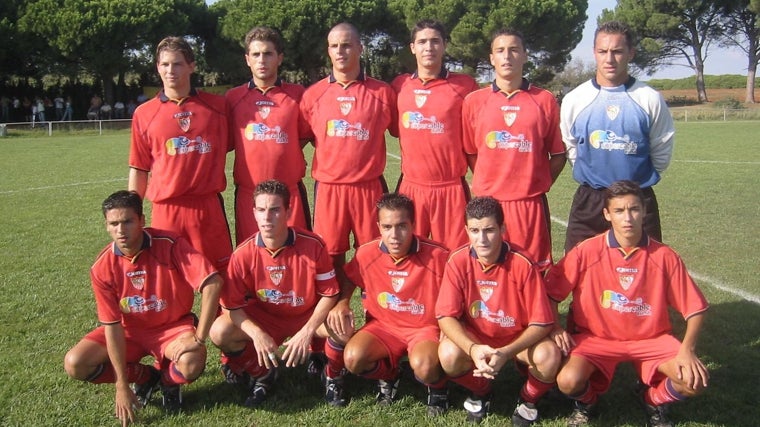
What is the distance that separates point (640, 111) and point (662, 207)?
5487 mm

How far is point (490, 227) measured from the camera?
3.24 m

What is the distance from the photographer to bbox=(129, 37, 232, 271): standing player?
4059 millimetres

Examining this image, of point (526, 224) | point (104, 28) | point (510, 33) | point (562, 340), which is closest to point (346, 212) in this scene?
point (526, 224)

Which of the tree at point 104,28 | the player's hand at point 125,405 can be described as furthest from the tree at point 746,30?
the player's hand at point 125,405

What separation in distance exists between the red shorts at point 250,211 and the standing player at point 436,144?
737mm

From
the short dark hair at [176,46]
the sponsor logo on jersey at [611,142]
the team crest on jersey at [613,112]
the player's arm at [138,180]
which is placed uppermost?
the short dark hair at [176,46]

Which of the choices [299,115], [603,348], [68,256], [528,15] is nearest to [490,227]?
[603,348]

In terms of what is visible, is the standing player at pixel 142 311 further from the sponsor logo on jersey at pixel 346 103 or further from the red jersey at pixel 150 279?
the sponsor logo on jersey at pixel 346 103

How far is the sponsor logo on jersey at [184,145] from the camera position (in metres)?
4.07

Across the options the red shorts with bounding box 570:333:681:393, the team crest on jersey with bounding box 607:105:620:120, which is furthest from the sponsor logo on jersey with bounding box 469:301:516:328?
the team crest on jersey with bounding box 607:105:620:120

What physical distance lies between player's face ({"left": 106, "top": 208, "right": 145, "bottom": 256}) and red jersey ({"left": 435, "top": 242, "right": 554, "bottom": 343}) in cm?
166

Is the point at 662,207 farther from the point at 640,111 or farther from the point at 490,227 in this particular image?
the point at 490,227

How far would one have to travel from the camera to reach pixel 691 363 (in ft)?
10.0

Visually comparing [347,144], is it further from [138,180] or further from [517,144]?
[138,180]
